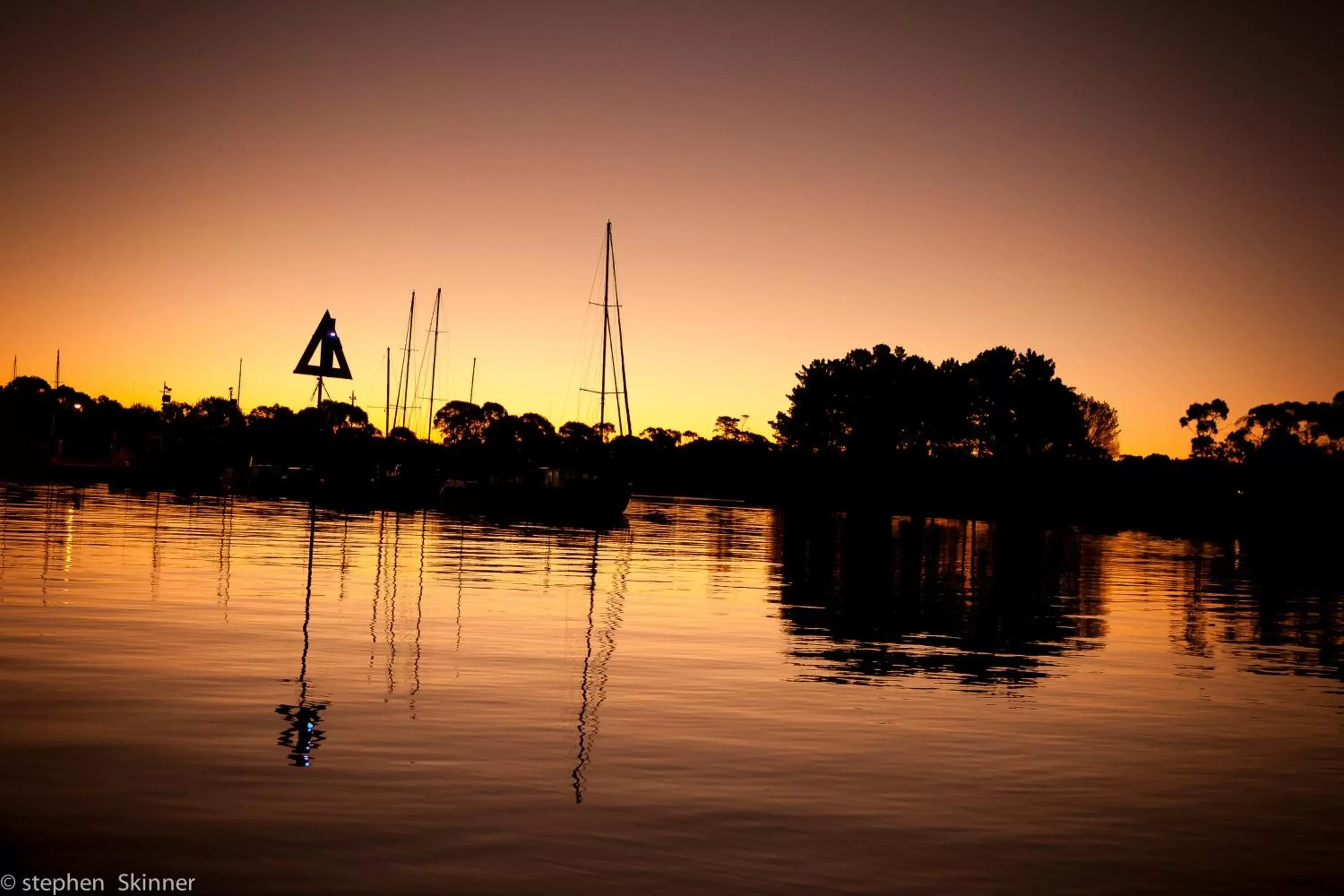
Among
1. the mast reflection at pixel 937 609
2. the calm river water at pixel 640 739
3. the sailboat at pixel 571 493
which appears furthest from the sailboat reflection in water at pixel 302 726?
the sailboat at pixel 571 493

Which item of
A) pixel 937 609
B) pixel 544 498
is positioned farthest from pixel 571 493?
pixel 937 609

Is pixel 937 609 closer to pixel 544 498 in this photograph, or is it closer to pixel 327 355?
pixel 327 355

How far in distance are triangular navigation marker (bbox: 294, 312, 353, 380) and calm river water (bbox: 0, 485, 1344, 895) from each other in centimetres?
598

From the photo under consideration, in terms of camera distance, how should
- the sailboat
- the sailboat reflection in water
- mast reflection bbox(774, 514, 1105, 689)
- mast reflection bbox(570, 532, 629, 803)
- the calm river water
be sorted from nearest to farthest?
the calm river water
the sailboat reflection in water
mast reflection bbox(570, 532, 629, 803)
mast reflection bbox(774, 514, 1105, 689)
the sailboat

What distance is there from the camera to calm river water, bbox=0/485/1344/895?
10.6 meters

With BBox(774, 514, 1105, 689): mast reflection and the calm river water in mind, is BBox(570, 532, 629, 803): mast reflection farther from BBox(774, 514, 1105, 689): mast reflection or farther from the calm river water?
BBox(774, 514, 1105, 689): mast reflection

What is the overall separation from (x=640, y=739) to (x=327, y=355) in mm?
21454

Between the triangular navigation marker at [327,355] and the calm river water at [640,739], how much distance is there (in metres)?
5.98

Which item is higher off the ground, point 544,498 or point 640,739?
point 544,498

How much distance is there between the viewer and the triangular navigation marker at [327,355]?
33.1 m

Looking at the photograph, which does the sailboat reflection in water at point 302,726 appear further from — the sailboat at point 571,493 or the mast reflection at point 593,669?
the sailboat at point 571,493

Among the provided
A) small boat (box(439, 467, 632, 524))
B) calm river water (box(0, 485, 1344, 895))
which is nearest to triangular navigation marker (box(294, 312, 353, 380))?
calm river water (box(0, 485, 1344, 895))

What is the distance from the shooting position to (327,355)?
34.0m

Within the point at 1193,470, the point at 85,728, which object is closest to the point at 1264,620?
the point at 85,728
